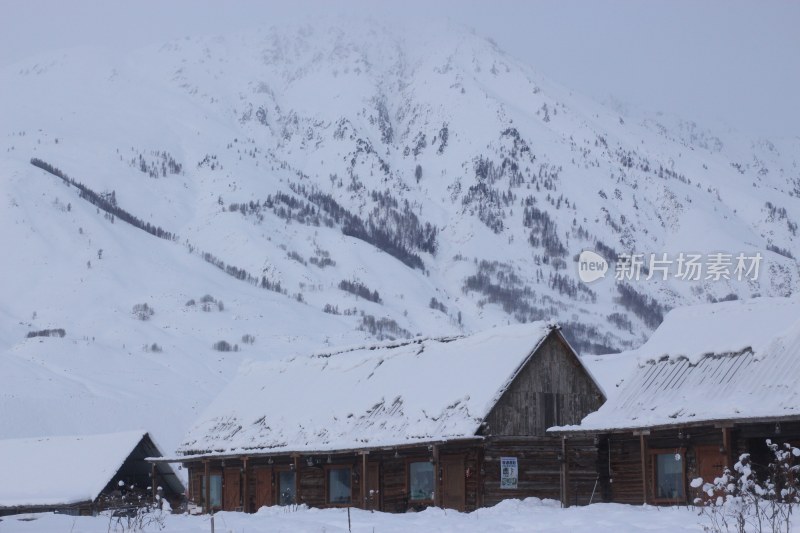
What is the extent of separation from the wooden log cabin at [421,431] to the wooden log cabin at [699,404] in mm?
1958

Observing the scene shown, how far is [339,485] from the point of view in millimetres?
36312

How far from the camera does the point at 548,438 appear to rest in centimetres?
3353

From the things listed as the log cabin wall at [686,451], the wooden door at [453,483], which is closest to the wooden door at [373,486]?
the wooden door at [453,483]

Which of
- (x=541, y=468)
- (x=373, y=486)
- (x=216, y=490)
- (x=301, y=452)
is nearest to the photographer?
(x=541, y=468)

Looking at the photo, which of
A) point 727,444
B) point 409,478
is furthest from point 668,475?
point 409,478

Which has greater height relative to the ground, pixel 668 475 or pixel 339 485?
pixel 668 475

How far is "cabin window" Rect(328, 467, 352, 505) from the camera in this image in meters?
36.0

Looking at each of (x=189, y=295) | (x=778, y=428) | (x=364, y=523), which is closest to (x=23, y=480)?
(x=364, y=523)

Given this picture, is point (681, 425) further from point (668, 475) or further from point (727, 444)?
point (668, 475)

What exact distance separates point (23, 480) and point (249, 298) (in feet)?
346

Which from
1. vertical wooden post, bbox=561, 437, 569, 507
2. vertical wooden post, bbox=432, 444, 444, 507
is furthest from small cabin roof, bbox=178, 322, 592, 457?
vertical wooden post, bbox=561, 437, 569, 507

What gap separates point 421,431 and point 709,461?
8362 millimetres

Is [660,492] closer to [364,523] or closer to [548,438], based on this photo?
[548,438]

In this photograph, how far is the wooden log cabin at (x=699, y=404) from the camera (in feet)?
84.7
